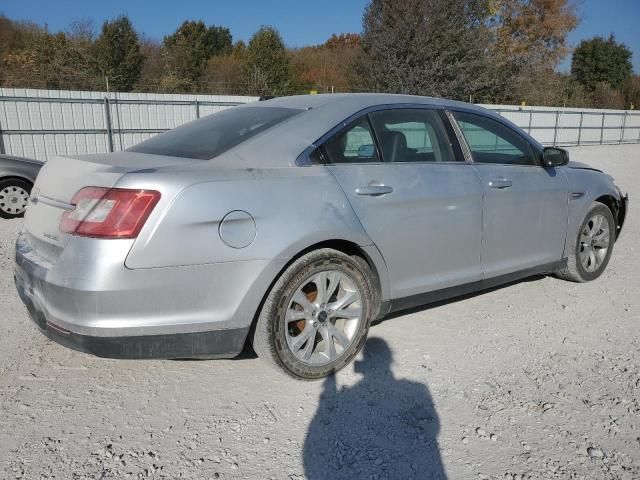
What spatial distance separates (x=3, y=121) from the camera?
13.7 meters

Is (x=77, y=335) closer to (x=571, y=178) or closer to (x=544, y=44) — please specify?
(x=571, y=178)


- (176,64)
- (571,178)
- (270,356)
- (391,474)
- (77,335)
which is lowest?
(391,474)

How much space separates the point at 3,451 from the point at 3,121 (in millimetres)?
13631

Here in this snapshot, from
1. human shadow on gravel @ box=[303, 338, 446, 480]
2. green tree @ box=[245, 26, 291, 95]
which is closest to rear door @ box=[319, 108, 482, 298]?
human shadow on gravel @ box=[303, 338, 446, 480]

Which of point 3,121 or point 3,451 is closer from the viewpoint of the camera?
point 3,451

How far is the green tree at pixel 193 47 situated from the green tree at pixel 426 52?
10856 millimetres

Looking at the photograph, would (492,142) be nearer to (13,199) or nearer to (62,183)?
(62,183)

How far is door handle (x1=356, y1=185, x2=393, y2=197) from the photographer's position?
3.07 m

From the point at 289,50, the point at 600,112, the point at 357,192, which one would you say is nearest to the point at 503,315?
the point at 357,192

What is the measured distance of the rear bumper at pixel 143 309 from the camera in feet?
7.93

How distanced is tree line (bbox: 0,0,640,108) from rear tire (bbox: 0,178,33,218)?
15.5 m

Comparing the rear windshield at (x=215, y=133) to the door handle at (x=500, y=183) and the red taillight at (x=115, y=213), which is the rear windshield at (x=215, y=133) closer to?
the red taillight at (x=115, y=213)

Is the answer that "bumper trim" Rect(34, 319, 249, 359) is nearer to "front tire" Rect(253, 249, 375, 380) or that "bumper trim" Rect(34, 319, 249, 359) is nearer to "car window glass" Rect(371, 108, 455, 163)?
"front tire" Rect(253, 249, 375, 380)

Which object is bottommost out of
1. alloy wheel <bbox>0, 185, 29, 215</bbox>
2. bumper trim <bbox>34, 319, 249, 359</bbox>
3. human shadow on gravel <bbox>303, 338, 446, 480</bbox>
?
human shadow on gravel <bbox>303, 338, 446, 480</bbox>
